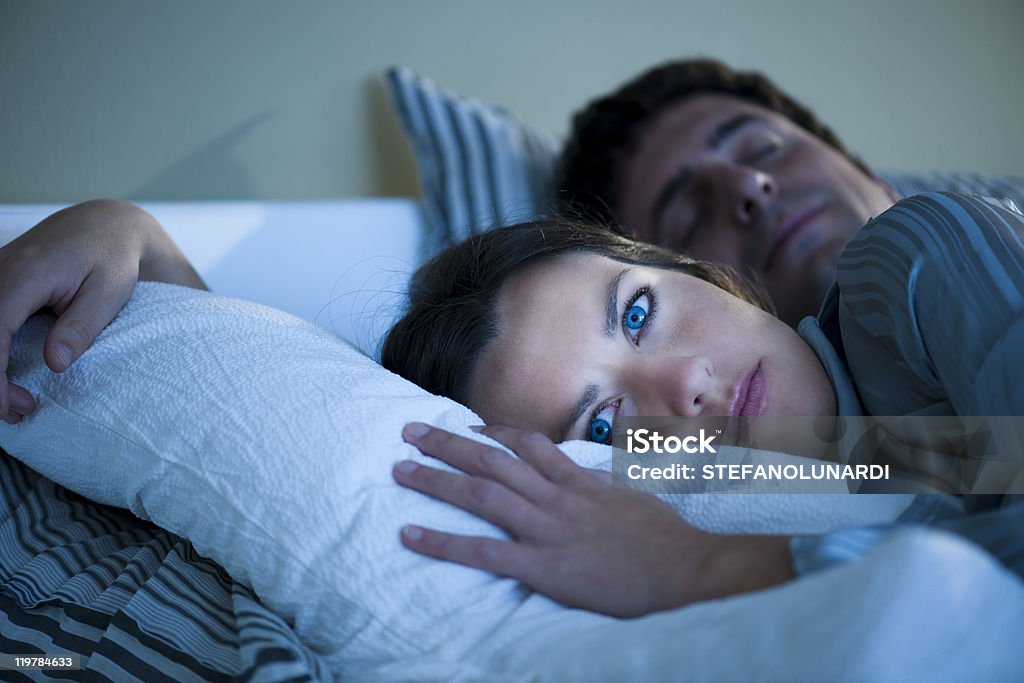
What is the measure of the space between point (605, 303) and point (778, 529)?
292mm

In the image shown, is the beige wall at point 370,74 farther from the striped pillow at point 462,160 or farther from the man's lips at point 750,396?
the man's lips at point 750,396

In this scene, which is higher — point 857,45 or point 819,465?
point 857,45

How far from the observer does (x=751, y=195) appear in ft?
4.37

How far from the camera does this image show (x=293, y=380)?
665 mm

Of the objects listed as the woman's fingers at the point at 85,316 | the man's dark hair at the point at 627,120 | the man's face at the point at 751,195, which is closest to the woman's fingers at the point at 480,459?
the woman's fingers at the point at 85,316

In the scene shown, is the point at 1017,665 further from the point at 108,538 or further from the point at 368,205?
the point at 368,205

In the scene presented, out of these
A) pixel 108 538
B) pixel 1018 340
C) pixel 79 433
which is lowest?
pixel 108 538

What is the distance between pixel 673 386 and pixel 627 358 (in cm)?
5

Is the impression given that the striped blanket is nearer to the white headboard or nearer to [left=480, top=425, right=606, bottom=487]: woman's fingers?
[left=480, top=425, right=606, bottom=487]: woman's fingers

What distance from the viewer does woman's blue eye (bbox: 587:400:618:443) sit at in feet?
2.48

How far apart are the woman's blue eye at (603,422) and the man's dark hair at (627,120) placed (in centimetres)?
76

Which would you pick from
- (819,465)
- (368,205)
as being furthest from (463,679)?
(368,205)

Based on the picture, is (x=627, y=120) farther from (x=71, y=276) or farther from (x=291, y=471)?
(x=291, y=471)

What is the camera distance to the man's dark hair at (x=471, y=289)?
32.7 inches
